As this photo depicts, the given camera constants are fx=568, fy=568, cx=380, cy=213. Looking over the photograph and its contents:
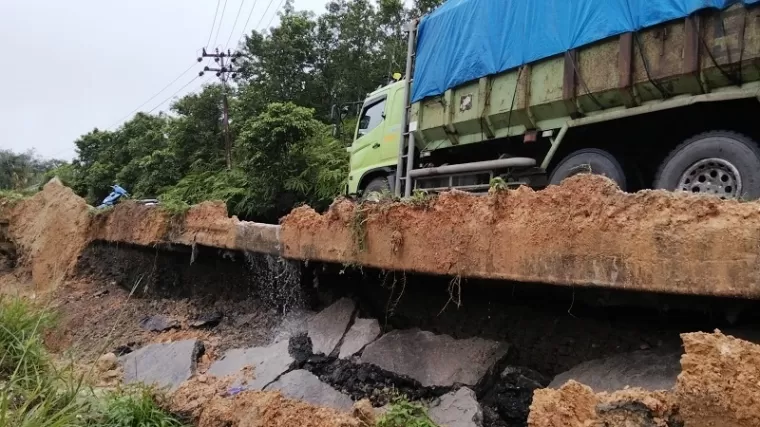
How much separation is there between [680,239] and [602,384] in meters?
1.02

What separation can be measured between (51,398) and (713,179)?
5305mm

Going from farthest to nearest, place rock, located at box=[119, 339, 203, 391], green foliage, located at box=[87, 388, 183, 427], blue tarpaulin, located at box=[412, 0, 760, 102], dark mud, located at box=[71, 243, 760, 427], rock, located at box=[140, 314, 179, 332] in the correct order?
1. rock, located at box=[140, 314, 179, 332]
2. rock, located at box=[119, 339, 203, 391]
3. blue tarpaulin, located at box=[412, 0, 760, 102]
4. green foliage, located at box=[87, 388, 183, 427]
5. dark mud, located at box=[71, 243, 760, 427]

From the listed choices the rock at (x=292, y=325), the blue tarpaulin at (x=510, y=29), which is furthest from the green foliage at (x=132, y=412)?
the blue tarpaulin at (x=510, y=29)

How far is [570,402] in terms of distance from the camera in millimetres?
2795

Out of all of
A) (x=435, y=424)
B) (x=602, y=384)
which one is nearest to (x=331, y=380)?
(x=435, y=424)

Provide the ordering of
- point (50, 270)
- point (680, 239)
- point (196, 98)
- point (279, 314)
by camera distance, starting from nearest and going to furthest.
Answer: point (680, 239), point (279, 314), point (50, 270), point (196, 98)

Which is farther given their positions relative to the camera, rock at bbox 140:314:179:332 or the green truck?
rock at bbox 140:314:179:332

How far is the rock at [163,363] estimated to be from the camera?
5805mm

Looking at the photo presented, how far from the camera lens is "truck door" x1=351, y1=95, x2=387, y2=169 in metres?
8.30

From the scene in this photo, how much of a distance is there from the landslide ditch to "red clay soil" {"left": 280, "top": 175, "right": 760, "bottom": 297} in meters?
0.27

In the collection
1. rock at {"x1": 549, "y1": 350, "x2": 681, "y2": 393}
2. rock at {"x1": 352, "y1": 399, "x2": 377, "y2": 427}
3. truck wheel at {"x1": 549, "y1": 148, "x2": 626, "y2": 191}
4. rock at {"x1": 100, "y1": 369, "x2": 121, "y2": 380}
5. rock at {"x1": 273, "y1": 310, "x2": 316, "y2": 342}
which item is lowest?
rock at {"x1": 100, "y1": 369, "x2": 121, "y2": 380}

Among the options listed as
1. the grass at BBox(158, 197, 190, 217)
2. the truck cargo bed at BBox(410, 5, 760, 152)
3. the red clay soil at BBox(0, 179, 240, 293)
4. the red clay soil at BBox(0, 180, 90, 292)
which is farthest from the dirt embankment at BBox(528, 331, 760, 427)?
the red clay soil at BBox(0, 180, 90, 292)

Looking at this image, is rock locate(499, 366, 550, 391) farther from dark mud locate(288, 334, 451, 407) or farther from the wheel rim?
the wheel rim

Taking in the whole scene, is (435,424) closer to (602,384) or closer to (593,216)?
(602,384)
